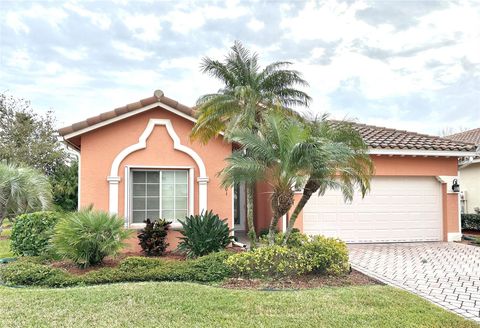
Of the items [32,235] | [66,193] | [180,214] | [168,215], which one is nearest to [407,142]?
[180,214]

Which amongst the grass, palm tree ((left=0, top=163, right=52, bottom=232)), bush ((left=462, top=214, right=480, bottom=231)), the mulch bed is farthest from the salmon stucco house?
the grass

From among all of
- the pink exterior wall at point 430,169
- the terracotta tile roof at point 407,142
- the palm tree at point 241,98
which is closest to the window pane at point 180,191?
the palm tree at point 241,98

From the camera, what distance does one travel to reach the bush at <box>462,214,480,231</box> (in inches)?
682

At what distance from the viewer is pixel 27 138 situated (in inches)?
1006

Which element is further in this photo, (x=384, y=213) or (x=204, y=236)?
(x=384, y=213)

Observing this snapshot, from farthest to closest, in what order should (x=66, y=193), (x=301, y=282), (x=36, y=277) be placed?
(x=66, y=193), (x=301, y=282), (x=36, y=277)

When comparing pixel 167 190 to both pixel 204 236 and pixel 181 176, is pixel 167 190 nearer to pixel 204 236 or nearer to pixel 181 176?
pixel 181 176

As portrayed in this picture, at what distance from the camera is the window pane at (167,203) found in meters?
11.6

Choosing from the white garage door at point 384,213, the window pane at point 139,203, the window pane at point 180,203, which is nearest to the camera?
the window pane at point 139,203

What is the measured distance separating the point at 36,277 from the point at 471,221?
19.2 m

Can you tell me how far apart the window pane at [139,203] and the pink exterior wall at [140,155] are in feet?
1.49

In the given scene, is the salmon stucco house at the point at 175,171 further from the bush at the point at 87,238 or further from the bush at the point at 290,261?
the bush at the point at 290,261

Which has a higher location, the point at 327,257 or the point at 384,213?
the point at 384,213

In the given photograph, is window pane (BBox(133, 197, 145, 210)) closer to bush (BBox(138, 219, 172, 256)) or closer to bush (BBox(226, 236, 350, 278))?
bush (BBox(138, 219, 172, 256))
